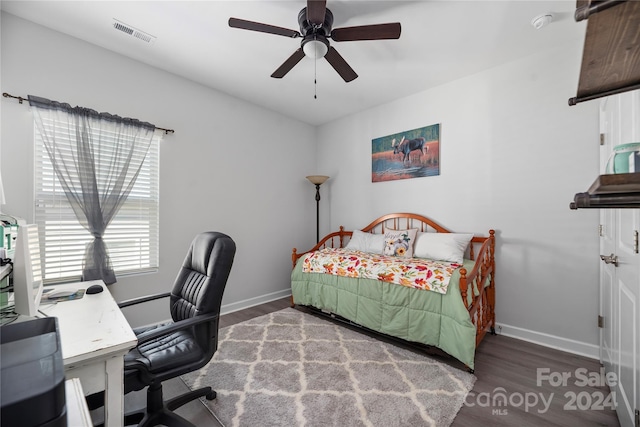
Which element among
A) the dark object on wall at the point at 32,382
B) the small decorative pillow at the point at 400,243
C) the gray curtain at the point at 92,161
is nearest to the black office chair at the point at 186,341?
the dark object on wall at the point at 32,382

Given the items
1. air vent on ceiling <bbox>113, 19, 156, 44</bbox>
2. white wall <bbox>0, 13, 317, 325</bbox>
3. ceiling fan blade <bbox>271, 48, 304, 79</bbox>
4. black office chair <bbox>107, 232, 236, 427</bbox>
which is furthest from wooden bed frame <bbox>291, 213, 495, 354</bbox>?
air vent on ceiling <bbox>113, 19, 156, 44</bbox>

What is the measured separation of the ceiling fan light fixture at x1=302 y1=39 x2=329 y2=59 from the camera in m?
1.82

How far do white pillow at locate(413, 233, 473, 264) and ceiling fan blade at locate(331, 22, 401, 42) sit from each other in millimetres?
1944

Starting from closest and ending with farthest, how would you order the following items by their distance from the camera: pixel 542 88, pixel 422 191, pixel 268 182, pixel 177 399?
pixel 177 399, pixel 542 88, pixel 422 191, pixel 268 182

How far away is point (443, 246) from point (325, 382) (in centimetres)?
173

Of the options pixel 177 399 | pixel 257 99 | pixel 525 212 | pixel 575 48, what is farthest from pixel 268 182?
pixel 575 48

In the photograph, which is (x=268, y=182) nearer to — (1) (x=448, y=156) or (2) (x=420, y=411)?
(1) (x=448, y=156)

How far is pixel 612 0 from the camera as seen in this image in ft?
1.73

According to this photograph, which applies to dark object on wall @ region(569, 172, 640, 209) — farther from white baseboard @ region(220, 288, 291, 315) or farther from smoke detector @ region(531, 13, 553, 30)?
white baseboard @ region(220, 288, 291, 315)

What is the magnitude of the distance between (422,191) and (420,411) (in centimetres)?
228

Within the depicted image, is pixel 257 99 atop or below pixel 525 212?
atop

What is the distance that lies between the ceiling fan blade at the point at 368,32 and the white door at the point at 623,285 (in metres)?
1.25

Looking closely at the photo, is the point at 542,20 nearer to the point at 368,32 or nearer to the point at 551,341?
the point at 368,32

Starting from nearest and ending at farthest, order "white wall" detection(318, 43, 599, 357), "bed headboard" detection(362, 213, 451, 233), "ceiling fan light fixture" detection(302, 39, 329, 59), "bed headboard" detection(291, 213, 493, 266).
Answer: "ceiling fan light fixture" detection(302, 39, 329, 59) < "white wall" detection(318, 43, 599, 357) < "bed headboard" detection(291, 213, 493, 266) < "bed headboard" detection(362, 213, 451, 233)
